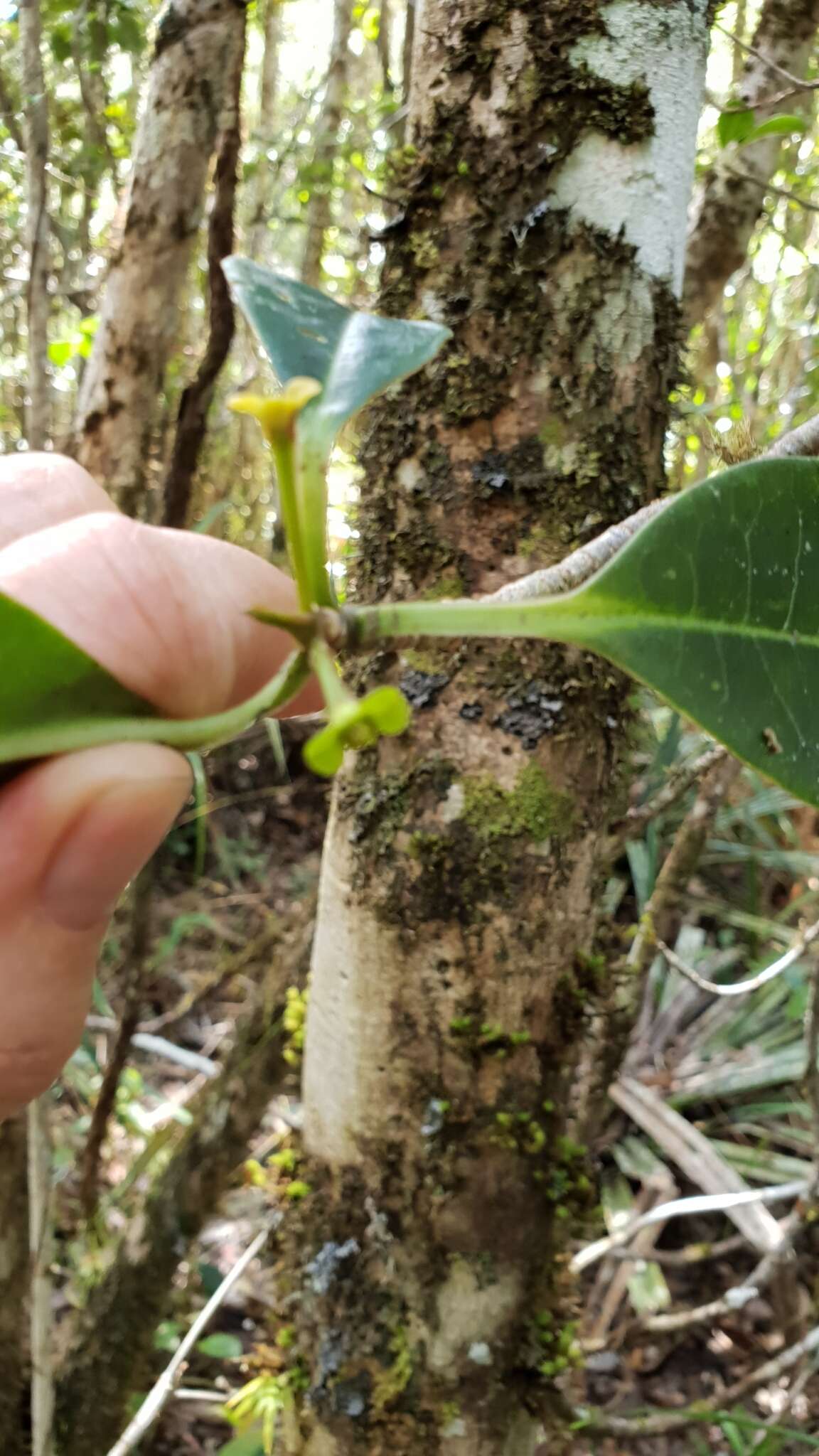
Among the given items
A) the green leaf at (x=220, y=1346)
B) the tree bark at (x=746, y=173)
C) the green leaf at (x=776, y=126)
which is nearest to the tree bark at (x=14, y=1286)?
the green leaf at (x=220, y=1346)

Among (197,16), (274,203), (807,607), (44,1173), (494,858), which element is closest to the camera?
(807,607)

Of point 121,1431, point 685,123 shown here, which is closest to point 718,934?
point 121,1431

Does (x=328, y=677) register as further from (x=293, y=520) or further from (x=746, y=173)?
(x=746, y=173)

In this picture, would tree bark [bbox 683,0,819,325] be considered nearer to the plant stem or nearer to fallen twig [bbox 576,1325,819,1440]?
the plant stem

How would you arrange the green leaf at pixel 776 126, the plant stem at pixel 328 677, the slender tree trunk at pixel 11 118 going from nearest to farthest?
the plant stem at pixel 328 677 < the green leaf at pixel 776 126 < the slender tree trunk at pixel 11 118

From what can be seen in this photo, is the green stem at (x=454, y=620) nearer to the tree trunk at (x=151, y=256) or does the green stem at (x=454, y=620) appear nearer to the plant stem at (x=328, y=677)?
the plant stem at (x=328, y=677)

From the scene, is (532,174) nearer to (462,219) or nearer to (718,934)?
(462,219)

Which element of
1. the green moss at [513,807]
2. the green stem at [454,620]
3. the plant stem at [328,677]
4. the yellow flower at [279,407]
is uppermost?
the yellow flower at [279,407]
